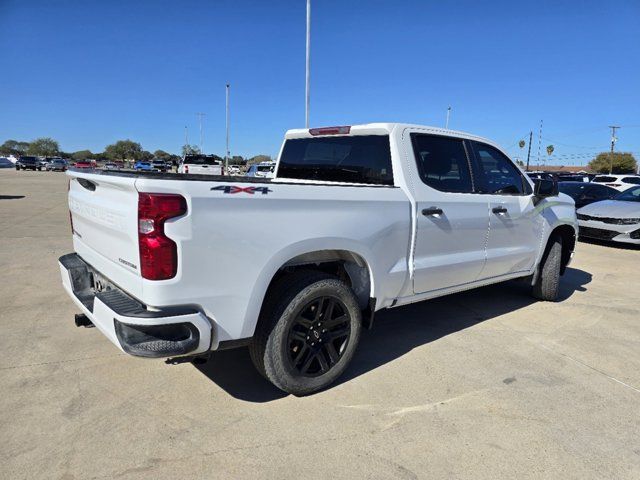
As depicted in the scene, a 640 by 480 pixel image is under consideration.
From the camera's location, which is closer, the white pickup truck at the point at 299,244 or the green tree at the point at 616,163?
the white pickup truck at the point at 299,244

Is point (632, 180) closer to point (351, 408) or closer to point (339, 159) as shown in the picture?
point (339, 159)

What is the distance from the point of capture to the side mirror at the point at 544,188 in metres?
4.92

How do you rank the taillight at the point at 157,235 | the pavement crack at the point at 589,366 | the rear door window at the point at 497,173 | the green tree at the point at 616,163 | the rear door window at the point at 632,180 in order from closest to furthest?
the taillight at the point at 157,235 → the pavement crack at the point at 589,366 → the rear door window at the point at 497,173 → the rear door window at the point at 632,180 → the green tree at the point at 616,163

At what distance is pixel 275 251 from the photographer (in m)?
2.74

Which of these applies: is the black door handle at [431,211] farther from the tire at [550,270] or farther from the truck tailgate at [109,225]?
the tire at [550,270]

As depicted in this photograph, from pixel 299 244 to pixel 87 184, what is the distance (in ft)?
5.04

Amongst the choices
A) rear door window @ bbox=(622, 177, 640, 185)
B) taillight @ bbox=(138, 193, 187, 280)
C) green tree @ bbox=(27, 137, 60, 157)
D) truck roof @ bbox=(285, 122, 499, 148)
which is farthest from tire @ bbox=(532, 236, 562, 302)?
green tree @ bbox=(27, 137, 60, 157)

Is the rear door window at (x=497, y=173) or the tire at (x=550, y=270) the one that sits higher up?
the rear door window at (x=497, y=173)

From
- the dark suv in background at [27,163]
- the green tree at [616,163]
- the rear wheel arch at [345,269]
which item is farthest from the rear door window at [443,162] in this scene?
the green tree at [616,163]

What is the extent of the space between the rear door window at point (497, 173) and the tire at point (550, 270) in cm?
102

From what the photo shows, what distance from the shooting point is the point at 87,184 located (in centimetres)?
309

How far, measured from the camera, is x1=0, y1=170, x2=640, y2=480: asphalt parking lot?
8.14 ft

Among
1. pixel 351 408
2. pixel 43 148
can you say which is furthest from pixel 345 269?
pixel 43 148

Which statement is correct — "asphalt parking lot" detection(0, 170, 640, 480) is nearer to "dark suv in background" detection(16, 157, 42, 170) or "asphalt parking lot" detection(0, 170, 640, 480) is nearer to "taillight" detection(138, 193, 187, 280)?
"taillight" detection(138, 193, 187, 280)
